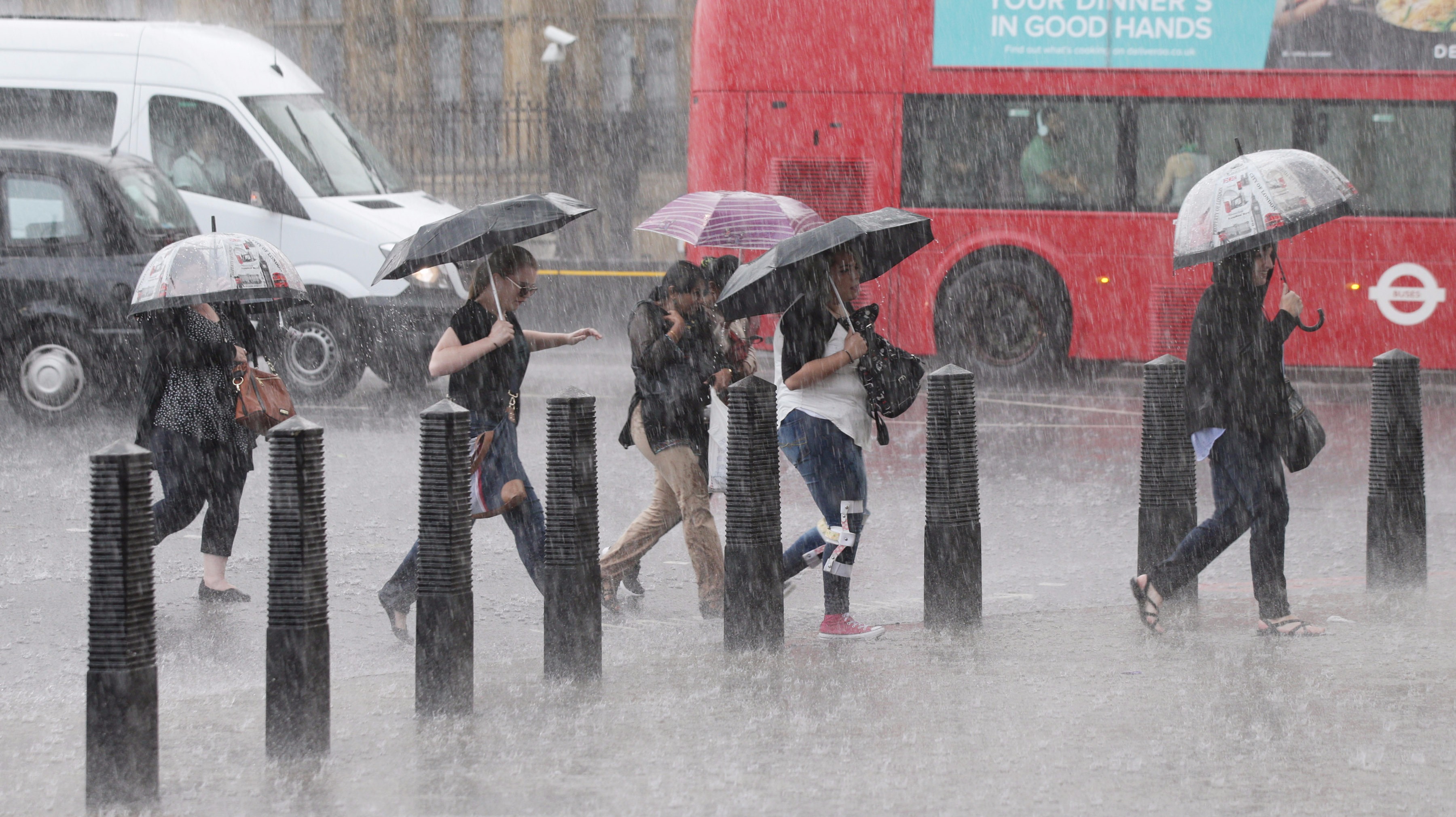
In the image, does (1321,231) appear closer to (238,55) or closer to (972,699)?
(238,55)

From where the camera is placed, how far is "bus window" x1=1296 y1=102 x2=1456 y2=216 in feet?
47.9

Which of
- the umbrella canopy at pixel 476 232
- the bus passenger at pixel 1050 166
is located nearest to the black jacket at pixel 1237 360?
the umbrella canopy at pixel 476 232

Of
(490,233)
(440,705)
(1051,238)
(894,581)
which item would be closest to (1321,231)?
(1051,238)

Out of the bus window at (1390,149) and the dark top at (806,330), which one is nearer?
the dark top at (806,330)

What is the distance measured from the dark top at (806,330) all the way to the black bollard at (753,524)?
0.74ft

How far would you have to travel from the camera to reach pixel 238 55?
14148 mm

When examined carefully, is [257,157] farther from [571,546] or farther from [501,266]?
[571,546]

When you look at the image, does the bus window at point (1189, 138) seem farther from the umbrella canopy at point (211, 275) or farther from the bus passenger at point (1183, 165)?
the umbrella canopy at point (211, 275)

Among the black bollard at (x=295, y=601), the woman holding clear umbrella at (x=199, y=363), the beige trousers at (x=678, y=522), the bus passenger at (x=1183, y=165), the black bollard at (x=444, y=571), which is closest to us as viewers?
the black bollard at (x=295, y=601)

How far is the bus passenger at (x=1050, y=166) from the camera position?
15180 millimetres

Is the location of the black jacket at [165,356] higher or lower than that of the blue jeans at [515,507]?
higher

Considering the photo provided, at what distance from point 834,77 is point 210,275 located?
9.39 metres

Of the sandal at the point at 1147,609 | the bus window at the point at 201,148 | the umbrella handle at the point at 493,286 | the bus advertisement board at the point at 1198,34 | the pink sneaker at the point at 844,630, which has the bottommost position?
the pink sneaker at the point at 844,630

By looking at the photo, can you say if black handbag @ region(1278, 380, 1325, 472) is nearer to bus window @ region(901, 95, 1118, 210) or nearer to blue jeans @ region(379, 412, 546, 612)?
blue jeans @ region(379, 412, 546, 612)
